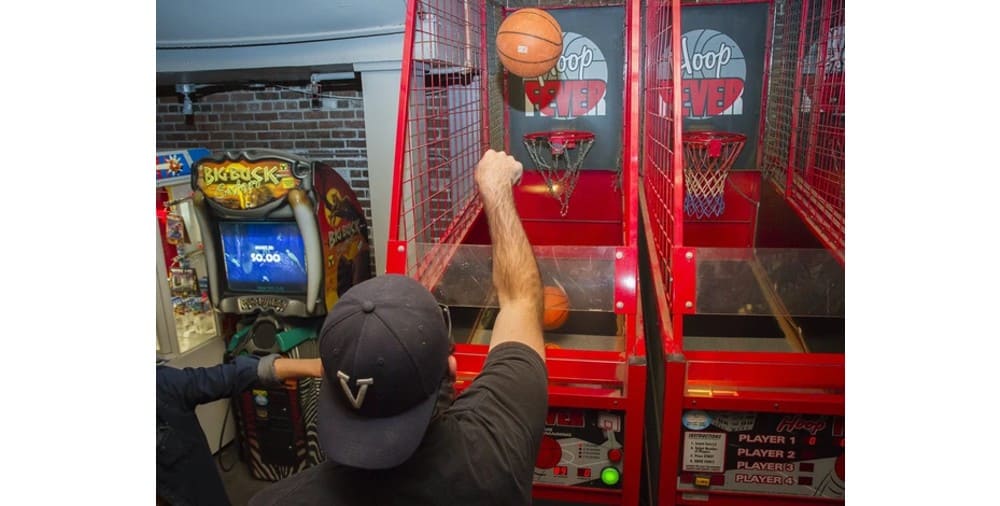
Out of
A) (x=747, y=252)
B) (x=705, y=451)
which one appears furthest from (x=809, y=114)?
(x=705, y=451)

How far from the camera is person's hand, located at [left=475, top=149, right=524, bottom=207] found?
1.76m

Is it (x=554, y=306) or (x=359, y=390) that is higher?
(x=359, y=390)

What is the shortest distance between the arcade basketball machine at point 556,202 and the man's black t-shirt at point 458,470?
29.2 inches

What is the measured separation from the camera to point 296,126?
14.7ft

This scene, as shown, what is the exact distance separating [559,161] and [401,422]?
11.0 ft

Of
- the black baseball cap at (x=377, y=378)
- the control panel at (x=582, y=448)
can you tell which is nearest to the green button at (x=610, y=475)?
the control panel at (x=582, y=448)

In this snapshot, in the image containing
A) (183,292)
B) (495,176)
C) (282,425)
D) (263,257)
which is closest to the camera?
(495,176)

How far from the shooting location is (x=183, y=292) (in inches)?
138

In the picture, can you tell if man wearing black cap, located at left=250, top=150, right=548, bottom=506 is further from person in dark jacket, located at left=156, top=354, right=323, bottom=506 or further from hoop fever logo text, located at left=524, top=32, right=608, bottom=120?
hoop fever logo text, located at left=524, top=32, right=608, bottom=120

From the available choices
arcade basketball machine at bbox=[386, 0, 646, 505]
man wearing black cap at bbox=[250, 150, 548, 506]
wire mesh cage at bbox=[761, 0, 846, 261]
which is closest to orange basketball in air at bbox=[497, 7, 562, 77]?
arcade basketball machine at bbox=[386, 0, 646, 505]

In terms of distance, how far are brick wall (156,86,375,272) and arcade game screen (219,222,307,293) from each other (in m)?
1.36

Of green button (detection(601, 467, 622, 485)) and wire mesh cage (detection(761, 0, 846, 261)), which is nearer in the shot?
green button (detection(601, 467, 622, 485))

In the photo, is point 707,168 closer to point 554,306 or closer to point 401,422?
point 554,306

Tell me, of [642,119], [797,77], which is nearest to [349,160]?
[642,119]
